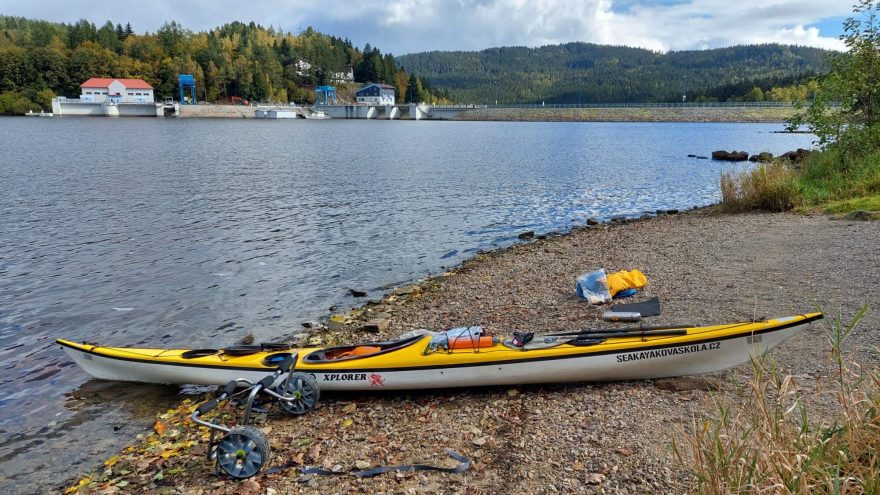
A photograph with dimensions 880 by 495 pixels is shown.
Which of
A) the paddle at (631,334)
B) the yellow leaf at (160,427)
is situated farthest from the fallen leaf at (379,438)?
the yellow leaf at (160,427)

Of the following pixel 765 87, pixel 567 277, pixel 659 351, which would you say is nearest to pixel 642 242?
pixel 567 277

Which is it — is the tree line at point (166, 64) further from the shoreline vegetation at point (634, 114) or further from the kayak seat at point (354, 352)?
the kayak seat at point (354, 352)

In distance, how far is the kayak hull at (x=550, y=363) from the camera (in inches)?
269

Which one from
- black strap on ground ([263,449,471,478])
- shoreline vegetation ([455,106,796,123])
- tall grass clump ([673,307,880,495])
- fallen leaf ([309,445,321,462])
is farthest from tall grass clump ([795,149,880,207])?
shoreline vegetation ([455,106,796,123])

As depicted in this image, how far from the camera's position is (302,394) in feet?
24.3

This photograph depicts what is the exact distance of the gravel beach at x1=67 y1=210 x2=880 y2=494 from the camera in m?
5.54

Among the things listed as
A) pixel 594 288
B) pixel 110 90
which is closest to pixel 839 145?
pixel 594 288

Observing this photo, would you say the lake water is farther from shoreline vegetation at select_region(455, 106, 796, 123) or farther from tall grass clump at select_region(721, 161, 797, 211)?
shoreline vegetation at select_region(455, 106, 796, 123)

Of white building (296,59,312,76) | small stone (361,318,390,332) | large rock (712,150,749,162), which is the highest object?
white building (296,59,312,76)

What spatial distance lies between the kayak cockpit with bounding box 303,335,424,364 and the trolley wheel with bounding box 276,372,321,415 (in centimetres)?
39

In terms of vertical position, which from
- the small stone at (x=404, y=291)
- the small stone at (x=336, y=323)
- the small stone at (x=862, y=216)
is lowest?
the small stone at (x=336, y=323)

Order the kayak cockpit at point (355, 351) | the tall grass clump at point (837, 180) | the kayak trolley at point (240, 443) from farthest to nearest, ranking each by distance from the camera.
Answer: the tall grass clump at point (837, 180), the kayak cockpit at point (355, 351), the kayak trolley at point (240, 443)

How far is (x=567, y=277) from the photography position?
515 inches

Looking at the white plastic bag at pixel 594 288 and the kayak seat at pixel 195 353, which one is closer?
the kayak seat at pixel 195 353
